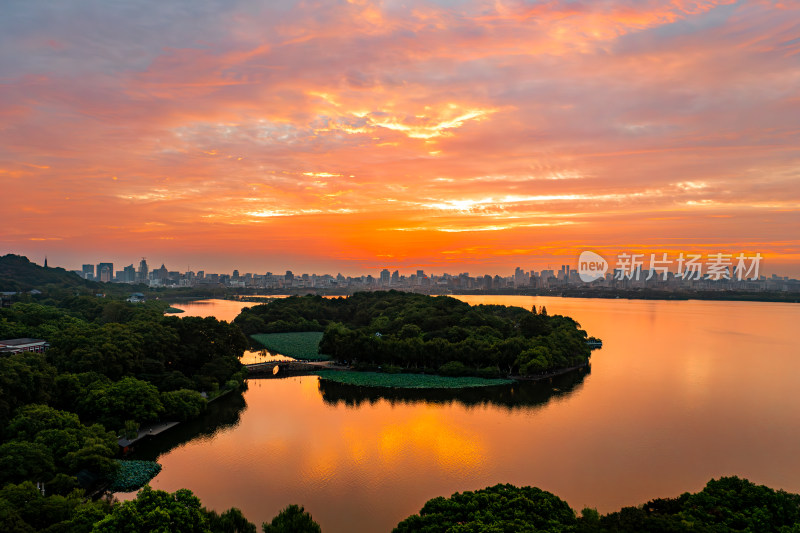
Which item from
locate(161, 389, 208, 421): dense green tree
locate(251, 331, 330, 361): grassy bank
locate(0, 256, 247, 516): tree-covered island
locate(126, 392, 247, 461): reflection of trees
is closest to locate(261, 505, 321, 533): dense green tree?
locate(0, 256, 247, 516): tree-covered island

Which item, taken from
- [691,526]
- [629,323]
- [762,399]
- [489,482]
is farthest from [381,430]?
[629,323]

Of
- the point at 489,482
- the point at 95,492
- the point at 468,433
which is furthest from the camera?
the point at 468,433

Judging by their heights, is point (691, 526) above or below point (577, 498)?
above

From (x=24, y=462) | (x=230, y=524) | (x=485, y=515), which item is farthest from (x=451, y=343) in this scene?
(x=24, y=462)

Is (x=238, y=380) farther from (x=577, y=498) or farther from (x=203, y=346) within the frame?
(x=577, y=498)

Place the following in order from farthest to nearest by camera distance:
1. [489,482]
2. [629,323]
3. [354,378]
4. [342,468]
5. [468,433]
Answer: [629,323] < [354,378] < [468,433] < [342,468] < [489,482]

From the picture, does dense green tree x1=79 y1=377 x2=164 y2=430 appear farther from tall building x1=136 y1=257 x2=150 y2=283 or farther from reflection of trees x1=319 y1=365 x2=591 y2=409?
tall building x1=136 y1=257 x2=150 y2=283

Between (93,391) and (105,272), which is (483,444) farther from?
(105,272)
